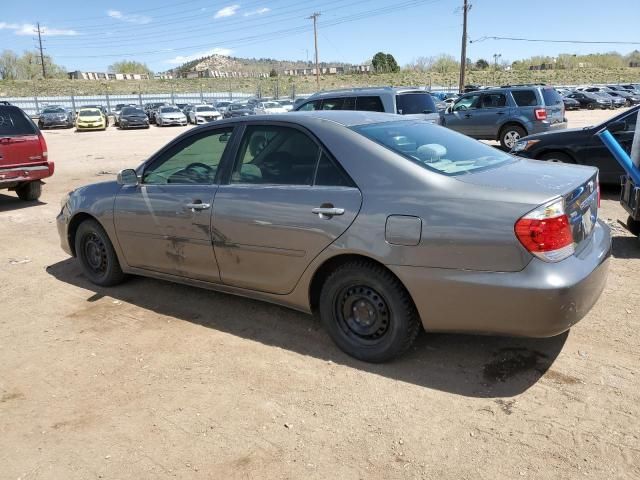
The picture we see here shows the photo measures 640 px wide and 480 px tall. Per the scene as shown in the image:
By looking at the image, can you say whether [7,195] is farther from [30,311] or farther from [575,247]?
[575,247]

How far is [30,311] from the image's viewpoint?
4.85 m

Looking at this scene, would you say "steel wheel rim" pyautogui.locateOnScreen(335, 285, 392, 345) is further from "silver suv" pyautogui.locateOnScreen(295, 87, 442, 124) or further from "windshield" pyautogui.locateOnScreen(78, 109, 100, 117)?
"windshield" pyautogui.locateOnScreen(78, 109, 100, 117)

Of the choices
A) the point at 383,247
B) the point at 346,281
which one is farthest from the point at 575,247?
the point at 346,281

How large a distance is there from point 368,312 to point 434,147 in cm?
123

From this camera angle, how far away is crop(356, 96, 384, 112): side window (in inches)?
421

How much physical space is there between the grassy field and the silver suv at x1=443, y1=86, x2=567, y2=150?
172 ft

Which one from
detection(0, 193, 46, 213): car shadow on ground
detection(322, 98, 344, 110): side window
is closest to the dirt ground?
detection(0, 193, 46, 213): car shadow on ground

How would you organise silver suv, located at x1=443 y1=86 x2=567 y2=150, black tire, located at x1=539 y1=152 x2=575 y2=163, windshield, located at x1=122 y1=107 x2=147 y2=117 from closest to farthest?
1. black tire, located at x1=539 y1=152 x2=575 y2=163
2. silver suv, located at x1=443 y1=86 x2=567 y2=150
3. windshield, located at x1=122 y1=107 x2=147 y2=117

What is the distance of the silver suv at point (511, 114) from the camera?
1488cm

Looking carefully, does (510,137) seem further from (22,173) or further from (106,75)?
(106,75)

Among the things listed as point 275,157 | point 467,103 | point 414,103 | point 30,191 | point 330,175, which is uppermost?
point 467,103

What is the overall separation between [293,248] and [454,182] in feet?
3.75

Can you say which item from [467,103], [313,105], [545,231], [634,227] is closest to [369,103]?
[313,105]

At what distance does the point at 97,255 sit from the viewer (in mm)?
5273
